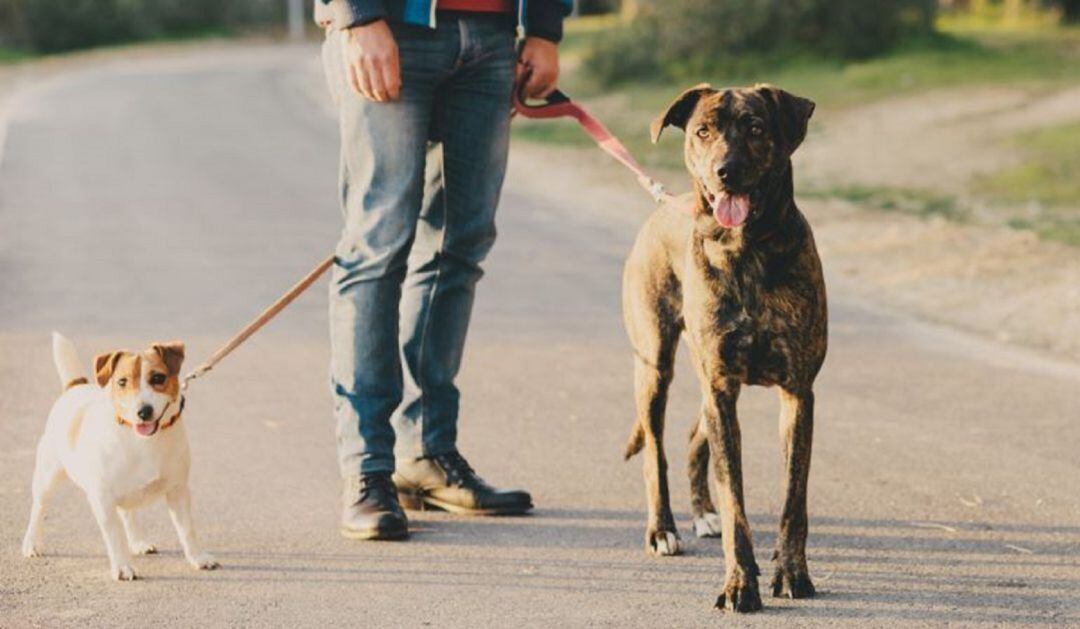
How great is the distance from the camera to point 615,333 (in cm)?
917

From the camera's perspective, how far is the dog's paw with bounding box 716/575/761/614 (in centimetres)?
468

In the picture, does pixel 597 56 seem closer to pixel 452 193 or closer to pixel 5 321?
pixel 5 321

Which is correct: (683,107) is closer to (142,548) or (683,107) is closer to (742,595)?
(742,595)

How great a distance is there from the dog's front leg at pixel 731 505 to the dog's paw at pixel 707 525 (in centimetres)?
64

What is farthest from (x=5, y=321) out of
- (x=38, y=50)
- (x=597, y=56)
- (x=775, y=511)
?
(x=38, y=50)

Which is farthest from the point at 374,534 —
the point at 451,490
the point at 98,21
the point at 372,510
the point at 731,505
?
the point at 98,21

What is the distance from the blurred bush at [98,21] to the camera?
1887 inches

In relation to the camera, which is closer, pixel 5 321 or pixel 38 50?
pixel 5 321

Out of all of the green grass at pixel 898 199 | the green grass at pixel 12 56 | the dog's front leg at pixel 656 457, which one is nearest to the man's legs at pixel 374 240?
the dog's front leg at pixel 656 457

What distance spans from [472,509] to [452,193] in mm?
1012

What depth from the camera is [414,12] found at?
533 cm

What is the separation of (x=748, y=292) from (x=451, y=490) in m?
1.43

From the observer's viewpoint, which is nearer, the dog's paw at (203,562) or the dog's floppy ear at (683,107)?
the dog's floppy ear at (683,107)

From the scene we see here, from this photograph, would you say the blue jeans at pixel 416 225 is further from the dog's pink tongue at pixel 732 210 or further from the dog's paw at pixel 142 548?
the dog's pink tongue at pixel 732 210
